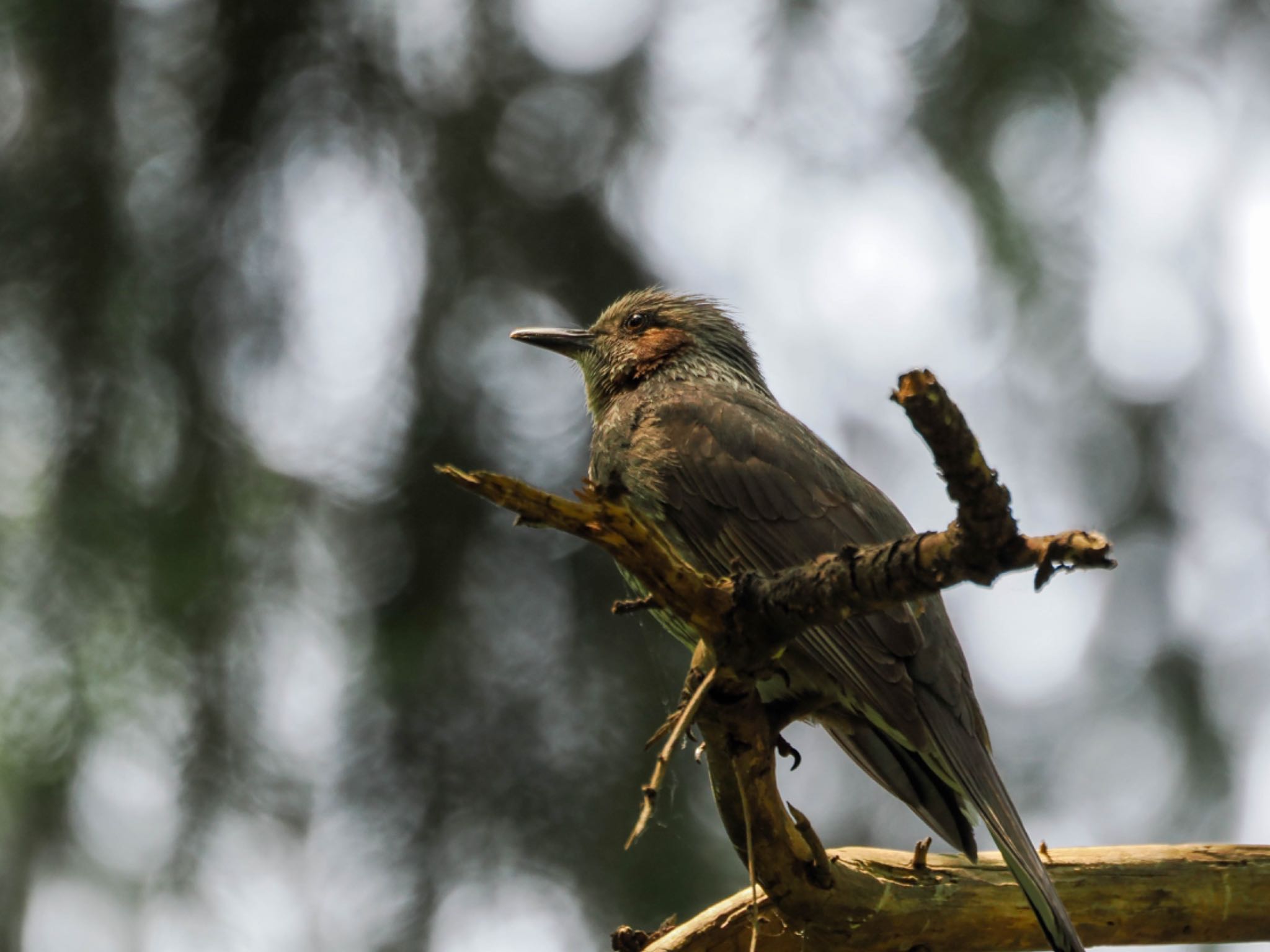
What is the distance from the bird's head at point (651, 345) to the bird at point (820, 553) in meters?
0.35

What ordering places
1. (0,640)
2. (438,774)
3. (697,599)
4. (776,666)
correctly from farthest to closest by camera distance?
(438,774), (0,640), (776,666), (697,599)

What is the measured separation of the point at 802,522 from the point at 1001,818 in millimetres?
1000

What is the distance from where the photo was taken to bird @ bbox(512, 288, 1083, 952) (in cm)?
340

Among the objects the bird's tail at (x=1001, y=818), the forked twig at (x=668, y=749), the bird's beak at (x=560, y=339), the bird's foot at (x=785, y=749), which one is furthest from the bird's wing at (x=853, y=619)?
the bird's beak at (x=560, y=339)

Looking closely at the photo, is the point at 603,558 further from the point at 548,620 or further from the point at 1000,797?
the point at 1000,797

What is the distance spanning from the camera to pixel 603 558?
17.5ft

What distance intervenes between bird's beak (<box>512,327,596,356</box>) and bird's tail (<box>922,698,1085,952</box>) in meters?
2.23

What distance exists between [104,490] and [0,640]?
0.62 m

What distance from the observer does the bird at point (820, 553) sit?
340 centimetres

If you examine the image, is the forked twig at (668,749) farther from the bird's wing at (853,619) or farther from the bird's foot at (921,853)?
the bird's foot at (921,853)

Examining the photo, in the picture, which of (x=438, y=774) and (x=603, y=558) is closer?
(x=438, y=774)

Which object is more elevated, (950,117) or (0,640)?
(950,117)

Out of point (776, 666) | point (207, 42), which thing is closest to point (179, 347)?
point (207, 42)

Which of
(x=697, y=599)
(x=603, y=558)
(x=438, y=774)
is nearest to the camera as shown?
(x=697, y=599)
